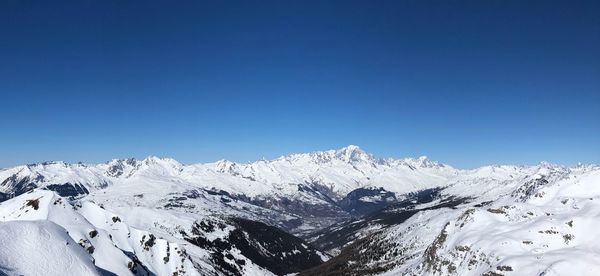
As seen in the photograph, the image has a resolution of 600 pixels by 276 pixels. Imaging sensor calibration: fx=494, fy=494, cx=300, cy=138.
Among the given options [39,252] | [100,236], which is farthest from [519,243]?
[100,236]

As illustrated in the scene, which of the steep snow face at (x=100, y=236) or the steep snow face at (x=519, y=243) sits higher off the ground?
the steep snow face at (x=519, y=243)

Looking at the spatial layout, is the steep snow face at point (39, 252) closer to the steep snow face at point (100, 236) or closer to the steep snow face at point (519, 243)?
the steep snow face at point (100, 236)

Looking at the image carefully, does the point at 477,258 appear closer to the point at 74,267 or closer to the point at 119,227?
the point at 74,267

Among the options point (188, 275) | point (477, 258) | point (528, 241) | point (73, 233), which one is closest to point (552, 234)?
point (528, 241)

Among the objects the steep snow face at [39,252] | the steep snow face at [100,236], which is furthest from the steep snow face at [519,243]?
the steep snow face at [100,236]

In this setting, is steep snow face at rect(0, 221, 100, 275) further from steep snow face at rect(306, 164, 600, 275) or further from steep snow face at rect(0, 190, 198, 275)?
steep snow face at rect(306, 164, 600, 275)

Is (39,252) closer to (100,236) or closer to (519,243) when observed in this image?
(100,236)

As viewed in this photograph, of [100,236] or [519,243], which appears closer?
[519,243]

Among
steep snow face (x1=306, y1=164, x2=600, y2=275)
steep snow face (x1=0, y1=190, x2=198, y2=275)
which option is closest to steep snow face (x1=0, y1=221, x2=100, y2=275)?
steep snow face (x1=0, y1=190, x2=198, y2=275)

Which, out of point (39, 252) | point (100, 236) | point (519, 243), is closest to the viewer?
point (39, 252)
